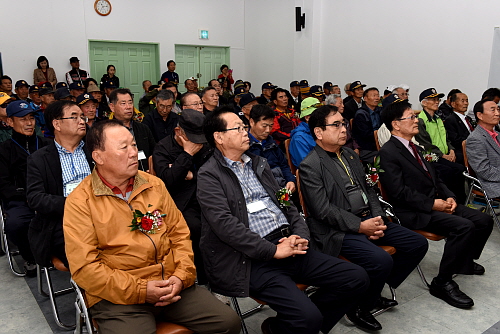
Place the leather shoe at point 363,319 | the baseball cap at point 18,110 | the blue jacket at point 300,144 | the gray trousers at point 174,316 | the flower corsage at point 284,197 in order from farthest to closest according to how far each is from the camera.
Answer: the blue jacket at point 300,144 → the baseball cap at point 18,110 → the leather shoe at point 363,319 → the flower corsage at point 284,197 → the gray trousers at point 174,316

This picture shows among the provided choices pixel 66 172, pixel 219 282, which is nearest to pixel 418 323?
pixel 219 282

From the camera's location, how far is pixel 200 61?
1266 cm

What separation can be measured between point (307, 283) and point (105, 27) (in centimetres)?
1007

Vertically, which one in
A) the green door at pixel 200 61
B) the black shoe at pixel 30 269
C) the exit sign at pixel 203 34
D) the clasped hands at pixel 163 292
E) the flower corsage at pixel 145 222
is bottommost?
the black shoe at pixel 30 269

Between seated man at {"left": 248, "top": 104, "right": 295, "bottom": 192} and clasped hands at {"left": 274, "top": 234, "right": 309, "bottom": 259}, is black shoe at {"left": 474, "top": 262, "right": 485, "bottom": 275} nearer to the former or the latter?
seated man at {"left": 248, "top": 104, "right": 295, "bottom": 192}

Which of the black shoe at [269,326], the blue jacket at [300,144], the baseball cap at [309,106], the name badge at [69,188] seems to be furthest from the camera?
the baseball cap at [309,106]

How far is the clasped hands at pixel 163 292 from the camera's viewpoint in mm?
1986

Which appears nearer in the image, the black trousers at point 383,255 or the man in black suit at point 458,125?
the black trousers at point 383,255

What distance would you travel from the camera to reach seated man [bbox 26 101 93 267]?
2.67 metres

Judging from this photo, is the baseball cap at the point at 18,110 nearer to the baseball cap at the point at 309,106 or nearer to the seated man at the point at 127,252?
the seated man at the point at 127,252

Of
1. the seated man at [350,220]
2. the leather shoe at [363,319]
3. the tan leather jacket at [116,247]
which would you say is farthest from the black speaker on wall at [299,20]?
the tan leather jacket at [116,247]

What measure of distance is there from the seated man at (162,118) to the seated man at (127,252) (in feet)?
9.14

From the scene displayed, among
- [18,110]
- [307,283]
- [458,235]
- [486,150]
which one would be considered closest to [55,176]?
[18,110]

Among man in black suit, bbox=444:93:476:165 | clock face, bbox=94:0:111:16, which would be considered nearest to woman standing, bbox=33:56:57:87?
clock face, bbox=94:0:111:16
